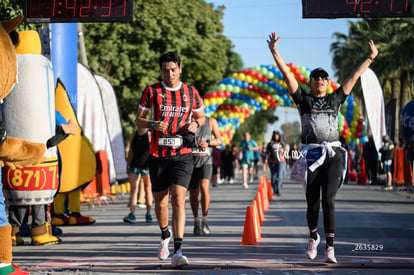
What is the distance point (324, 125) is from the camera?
869cm

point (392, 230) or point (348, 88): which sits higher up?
point (348, 88)

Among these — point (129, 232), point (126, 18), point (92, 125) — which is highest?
point (126, 18)

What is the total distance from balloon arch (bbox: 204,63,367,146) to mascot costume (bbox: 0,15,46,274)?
76.9 feet

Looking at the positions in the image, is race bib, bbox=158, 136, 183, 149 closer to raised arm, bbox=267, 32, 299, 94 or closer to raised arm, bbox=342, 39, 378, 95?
raised arm, bbox=267, 32, 299, 94

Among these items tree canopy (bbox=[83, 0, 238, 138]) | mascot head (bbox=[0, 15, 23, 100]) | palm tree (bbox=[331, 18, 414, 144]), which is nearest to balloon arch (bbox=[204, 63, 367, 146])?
tree canopy (bbox=[83, 0, 238, 138])

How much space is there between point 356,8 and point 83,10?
304cm

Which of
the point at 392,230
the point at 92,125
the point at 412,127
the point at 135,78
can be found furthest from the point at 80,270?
the point at 135,78

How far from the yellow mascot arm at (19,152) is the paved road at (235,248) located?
5.26 ft

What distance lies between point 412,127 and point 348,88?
12487 mm

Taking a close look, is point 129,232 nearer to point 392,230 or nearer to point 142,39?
point 392,230

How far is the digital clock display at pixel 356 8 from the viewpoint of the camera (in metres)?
9.50

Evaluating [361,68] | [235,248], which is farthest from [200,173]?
[361,68]

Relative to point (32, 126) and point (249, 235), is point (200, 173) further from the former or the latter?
point (32, 126)

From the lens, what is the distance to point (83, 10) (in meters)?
9.77
